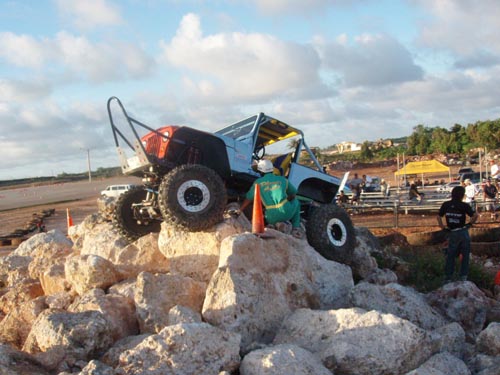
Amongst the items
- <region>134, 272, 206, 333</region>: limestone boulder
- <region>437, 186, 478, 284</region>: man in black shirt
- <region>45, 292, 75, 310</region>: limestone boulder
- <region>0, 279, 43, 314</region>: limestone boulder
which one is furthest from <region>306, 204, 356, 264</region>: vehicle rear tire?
<region>0, 279, 43, 314</region>: limestone boulder

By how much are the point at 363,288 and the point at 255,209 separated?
150 cm

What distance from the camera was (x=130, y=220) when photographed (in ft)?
26.4

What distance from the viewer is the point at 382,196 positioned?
22.2 metres

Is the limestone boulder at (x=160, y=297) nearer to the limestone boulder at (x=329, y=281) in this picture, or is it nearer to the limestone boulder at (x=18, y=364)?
the limestone boulder at (x=18, y=364)

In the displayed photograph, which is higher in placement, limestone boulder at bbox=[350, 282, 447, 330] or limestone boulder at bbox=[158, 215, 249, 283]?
limestone boulder at bbox=[158, 215, 249, 283]

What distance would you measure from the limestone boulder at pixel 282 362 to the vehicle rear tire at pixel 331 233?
3.13 metres

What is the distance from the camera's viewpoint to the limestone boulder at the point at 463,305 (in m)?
6.35

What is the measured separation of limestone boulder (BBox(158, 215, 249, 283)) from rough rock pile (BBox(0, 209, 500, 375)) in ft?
0.04

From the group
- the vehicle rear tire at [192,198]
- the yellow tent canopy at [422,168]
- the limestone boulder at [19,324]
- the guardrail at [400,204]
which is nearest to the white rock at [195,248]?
the vehicle rear tire at [192,198]

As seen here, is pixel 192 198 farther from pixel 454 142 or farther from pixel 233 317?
pixel 454 142

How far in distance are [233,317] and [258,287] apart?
0.44 m

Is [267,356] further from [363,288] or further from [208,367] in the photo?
[363,288]

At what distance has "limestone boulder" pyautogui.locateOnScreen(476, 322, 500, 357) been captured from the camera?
16.0 ft

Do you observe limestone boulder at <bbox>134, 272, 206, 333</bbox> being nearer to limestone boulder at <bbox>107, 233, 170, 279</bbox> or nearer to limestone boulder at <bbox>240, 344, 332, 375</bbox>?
limestone boulder at <bbox>240, 344, 332, 375</bbox>
